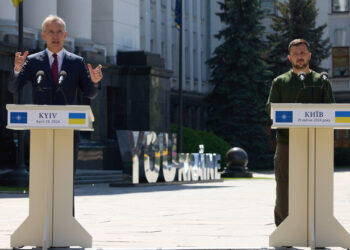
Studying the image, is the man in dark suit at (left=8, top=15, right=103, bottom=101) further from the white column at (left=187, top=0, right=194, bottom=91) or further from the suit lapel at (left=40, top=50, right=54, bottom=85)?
the white column at (left=187, top=0, right=194, bottom=91)

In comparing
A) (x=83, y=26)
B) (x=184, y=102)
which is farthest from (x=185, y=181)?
(x=184, y=102)

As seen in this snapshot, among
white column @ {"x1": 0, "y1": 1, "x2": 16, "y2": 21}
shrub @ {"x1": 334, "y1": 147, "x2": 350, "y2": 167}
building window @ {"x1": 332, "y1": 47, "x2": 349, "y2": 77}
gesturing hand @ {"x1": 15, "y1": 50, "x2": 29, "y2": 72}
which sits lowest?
shrub @ {"x1": 334, "y1": 147, "x2": 350, "y2": 167}

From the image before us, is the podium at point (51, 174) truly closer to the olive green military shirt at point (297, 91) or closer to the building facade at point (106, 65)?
the olive green military shirt at point (297, 91)

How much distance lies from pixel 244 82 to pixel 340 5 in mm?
20784

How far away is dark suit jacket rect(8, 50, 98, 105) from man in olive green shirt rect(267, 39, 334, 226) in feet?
5.99

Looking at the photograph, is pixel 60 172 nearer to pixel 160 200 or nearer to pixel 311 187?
pixel 311 187

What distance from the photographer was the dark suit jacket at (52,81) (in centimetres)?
852

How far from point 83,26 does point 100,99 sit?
10.8 ft

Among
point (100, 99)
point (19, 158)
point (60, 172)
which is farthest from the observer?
point (100, 99)

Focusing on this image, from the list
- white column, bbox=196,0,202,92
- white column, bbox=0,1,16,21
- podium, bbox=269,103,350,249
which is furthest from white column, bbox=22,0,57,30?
white column, bbox=196,0,202,92

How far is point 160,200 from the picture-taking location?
18.2m

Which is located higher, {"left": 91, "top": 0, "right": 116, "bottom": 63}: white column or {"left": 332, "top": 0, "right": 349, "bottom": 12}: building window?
{"left": 332, "top": 0, "right": 349, "bottom": 12}: building window

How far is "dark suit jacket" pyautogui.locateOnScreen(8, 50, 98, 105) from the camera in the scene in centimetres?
852

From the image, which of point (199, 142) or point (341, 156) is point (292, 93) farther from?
point (341, 156)
